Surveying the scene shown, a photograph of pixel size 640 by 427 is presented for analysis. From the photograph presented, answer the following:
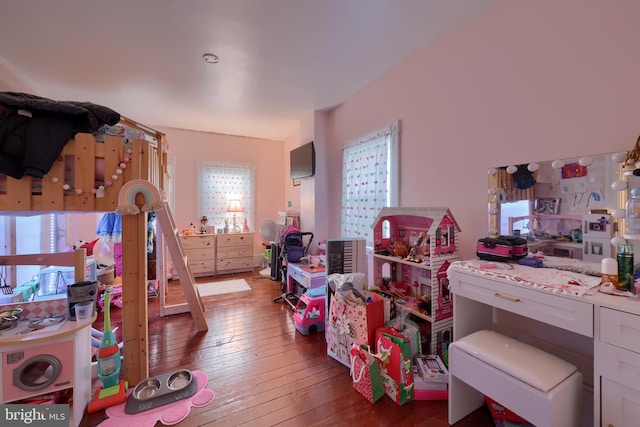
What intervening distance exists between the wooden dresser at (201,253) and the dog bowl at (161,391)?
2.89 metres

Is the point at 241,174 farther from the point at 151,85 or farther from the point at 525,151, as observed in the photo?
the point at 525,151

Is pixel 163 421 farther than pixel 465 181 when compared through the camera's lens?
No

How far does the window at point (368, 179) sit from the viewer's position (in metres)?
2.92

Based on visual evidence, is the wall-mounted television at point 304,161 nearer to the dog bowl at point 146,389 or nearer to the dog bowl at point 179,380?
the dog bowl at point 179,380

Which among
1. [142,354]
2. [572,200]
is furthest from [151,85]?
[572,200]

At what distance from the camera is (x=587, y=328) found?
44.9 inches

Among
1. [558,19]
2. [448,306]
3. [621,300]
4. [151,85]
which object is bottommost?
[448,306]

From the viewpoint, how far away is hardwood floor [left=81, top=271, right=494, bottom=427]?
161 centimetres

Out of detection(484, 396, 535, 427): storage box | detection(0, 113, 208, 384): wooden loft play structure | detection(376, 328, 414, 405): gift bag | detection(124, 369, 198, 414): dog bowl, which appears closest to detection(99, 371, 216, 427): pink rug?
detection(124, 369, 198, 414): dog bowl

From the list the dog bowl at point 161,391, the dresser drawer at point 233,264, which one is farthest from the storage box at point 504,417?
the dresser drawer at point 233,264

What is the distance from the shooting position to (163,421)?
159 centimetres

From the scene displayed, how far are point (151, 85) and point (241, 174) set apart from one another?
2451 mm

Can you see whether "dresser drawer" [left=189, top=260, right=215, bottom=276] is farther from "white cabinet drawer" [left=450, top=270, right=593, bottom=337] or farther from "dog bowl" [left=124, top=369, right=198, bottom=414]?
"white cabinet drawer" [left=450, top=270, right=593, bottom=337]

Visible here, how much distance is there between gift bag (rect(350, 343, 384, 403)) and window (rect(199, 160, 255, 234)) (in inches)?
165
